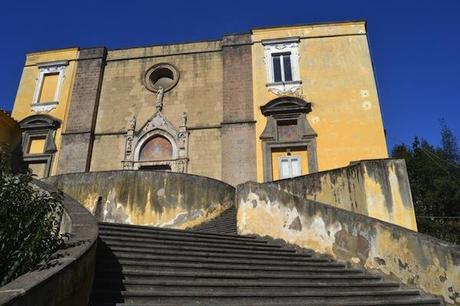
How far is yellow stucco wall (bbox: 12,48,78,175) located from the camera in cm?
1780

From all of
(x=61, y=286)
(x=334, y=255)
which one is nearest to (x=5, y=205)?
(x=61, y=286)

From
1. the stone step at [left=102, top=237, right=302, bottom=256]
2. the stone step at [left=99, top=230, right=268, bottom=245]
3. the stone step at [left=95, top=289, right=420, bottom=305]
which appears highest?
the stone step at [left=99, top=230, right=268, bottom=245]

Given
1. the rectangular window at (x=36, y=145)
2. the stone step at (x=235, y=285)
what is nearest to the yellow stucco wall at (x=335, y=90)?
the rectangular window at (x=36, y=145)

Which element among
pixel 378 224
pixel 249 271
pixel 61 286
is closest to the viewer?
pixel 61 286

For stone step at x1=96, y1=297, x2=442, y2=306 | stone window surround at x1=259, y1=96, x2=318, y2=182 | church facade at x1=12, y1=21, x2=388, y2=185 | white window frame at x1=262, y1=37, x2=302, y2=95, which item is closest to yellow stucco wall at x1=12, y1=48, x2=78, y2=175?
church facade at x1=12, y1=21, x2=388, y2=185

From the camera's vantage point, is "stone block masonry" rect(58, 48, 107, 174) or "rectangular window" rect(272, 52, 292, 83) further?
"rectangular window" rect(272, 52, 292, 83)

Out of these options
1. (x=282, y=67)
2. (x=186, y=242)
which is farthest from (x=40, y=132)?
(x=186, y=242)

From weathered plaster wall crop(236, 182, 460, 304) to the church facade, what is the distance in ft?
24.2

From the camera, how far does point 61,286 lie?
279 cm

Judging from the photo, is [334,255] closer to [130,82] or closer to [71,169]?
[71,169]

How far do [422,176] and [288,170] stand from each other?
61.8ft

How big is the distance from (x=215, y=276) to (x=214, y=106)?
1279 cm

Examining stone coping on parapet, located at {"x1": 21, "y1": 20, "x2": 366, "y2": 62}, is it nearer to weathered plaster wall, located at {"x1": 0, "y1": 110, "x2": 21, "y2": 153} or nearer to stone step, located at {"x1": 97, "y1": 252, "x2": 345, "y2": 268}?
weathered plaster wall, located at {"x1": 0, "y1": 110, "x2": 21, "y2": 153}

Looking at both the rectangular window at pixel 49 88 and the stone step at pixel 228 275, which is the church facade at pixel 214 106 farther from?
the stone step at pixel 228 275
